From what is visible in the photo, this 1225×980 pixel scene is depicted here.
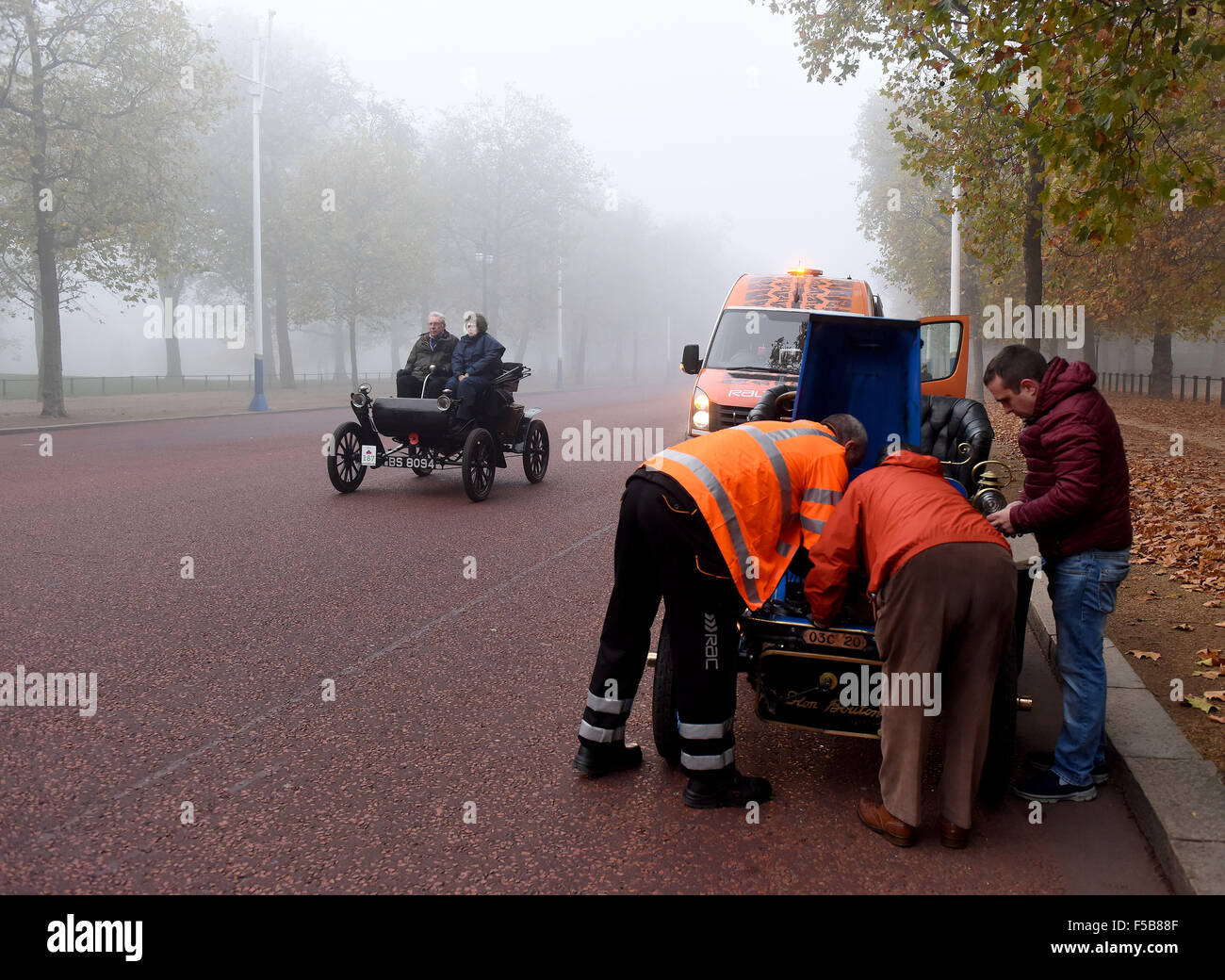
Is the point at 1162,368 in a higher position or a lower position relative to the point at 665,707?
higher

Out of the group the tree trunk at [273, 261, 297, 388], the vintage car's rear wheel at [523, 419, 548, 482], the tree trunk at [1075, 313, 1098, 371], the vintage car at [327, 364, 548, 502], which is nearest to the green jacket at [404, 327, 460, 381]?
the vintage car at [327, 364, 548, 502]

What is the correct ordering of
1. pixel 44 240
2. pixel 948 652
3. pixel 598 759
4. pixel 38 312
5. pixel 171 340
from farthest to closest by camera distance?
1. pixel 171 340
2. pixel 38 312
3. pixel 44 240
4. pixel 598 759
5. pixel 948 652

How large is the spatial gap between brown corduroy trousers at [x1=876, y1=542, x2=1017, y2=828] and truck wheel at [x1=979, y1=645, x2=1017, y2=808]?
0.13 meters

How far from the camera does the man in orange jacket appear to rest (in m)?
3.45

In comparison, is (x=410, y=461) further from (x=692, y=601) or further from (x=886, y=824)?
(x=886, y=824)

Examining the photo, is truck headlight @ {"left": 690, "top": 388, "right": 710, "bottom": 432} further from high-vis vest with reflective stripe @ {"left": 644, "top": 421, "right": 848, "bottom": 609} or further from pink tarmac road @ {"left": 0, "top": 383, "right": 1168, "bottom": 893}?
high-vis vest with reflective stripe @ {"left": 644, "top": 421, "right": 848, "bottom": 609}

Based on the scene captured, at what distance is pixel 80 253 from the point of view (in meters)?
25.1

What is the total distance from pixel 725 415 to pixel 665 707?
7424mm

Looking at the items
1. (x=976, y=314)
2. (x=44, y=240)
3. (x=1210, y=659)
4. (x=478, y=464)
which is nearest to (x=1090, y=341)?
(x=976, y=314)

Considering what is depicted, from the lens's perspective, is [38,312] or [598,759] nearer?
[598,759]

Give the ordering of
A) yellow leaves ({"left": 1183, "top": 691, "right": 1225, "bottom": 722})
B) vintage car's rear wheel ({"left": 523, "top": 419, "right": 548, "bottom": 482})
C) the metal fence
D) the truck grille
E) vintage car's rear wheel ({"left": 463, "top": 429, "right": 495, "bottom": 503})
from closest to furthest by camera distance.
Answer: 1. yellow leaves ({"left": 1183, "top": 691, "right": 1225, "bottom": 722})
2. vintage car's rear wheel ({"left": 463, "top": 429, "right": 495, "bottom": 503})
3. the truck grille
4. vintage car's rear wheel ({"left": 523, "top": 419, "right": 548, "bottom": 482})
5. the metal fence

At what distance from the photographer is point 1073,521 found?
396 centimetres

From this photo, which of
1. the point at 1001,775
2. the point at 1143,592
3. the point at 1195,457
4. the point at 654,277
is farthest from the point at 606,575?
the point at 654,277

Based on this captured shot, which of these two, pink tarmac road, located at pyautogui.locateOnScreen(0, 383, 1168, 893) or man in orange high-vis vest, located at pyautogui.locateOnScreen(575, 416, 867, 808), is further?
man in orange high-vis vest, located at pyautogui.locateOnScreen(575, 416, 867, 808)
